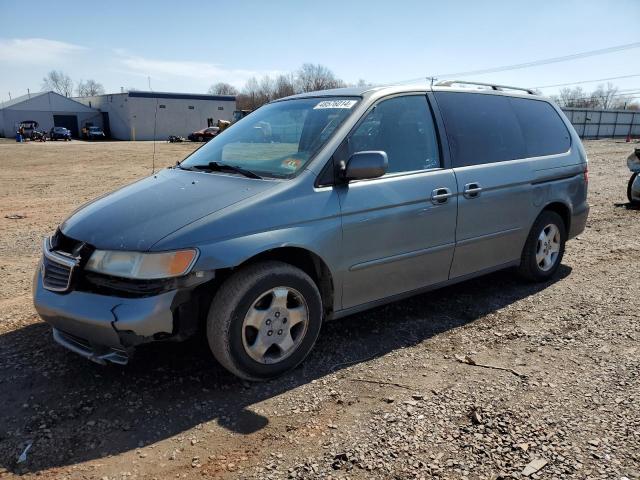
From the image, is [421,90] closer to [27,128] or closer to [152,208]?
[152,208]

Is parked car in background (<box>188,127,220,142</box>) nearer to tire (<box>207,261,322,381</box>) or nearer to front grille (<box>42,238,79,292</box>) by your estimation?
front grille (<box>42,238,79,292</box>)

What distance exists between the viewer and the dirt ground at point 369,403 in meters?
2.50

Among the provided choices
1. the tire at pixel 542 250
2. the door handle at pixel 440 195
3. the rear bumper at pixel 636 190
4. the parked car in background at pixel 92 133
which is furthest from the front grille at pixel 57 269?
the parked car in background at pixel 92 133

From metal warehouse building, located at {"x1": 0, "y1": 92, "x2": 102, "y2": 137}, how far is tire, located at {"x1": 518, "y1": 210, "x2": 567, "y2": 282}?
214 ft

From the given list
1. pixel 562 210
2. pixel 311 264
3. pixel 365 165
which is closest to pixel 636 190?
pixel 562 210

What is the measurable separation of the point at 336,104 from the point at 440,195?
1.06 m

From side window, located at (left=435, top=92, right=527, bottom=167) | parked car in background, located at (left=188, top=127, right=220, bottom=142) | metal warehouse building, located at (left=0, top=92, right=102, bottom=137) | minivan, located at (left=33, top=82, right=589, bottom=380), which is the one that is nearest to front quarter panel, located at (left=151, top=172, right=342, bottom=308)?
minivan, located at (left=33, top=82, right=589, bottom=380)

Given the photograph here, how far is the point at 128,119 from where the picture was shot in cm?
5838

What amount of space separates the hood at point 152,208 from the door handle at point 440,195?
Result: 129 cm

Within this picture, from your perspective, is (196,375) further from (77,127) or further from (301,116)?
(77,127)

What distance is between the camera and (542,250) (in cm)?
503

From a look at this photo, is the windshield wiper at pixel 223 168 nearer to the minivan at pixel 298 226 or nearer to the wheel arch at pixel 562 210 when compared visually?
the minivan at pixel 298 226

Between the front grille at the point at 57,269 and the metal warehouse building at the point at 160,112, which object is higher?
the metal warehouse building at the point at 160,112

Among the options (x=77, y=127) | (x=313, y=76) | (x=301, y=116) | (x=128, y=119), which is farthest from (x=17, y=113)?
(x=301, y=116)
